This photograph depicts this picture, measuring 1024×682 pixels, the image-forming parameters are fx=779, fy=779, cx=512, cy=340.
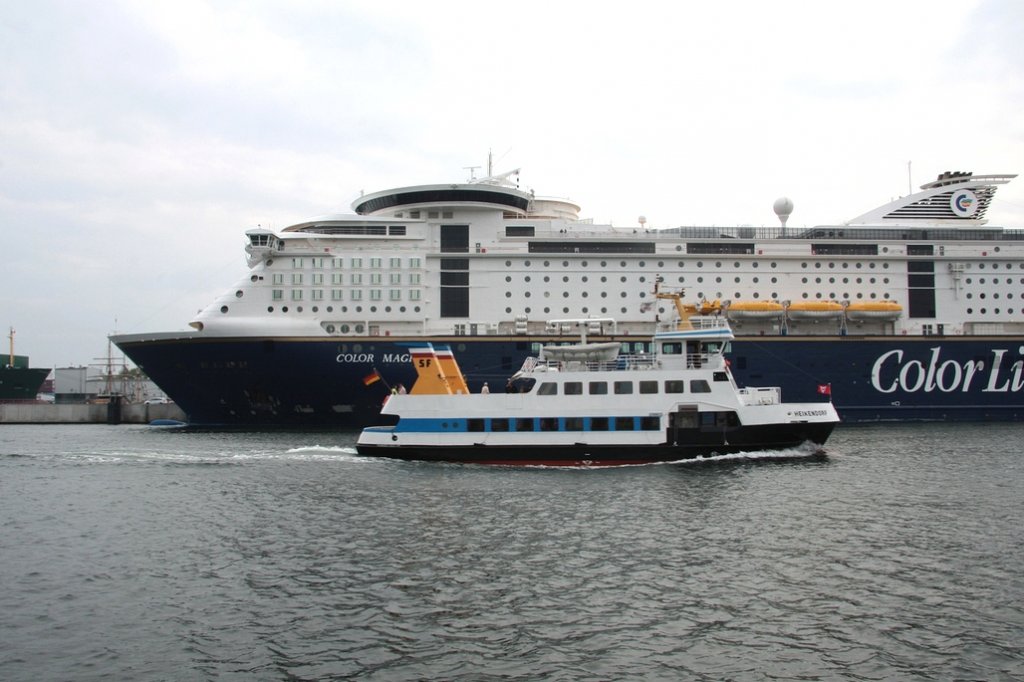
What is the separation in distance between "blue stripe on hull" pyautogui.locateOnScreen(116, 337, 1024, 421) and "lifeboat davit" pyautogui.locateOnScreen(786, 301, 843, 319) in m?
1.37

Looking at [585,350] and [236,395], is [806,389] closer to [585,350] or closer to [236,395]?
[585,350]

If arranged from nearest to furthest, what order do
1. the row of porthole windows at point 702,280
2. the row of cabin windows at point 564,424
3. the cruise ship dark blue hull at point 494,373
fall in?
the row of cabin windows at point 564,424 < the cruise ship dark blue hull at point 494,373 < the row of porthole windows at point 702,280

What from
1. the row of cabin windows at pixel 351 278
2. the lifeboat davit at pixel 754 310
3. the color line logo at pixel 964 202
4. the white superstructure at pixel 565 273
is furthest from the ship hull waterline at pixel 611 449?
the color line logo at pixel 964 202

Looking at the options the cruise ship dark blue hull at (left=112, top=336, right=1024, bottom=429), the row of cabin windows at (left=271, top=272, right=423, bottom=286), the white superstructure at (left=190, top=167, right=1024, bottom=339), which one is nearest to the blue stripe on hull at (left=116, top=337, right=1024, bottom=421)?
the cruise ship dark blue hull at (left=112, top=336, right=1024, bottom=429)

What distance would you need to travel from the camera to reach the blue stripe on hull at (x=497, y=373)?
34.0 metres

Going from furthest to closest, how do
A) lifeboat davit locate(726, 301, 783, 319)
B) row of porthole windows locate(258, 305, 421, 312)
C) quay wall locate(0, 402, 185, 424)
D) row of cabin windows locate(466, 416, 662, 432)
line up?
quay wall locate(0, 402, 185, 424) → lifeboat davit locate(726, 301, 783, 319) → row of porthole windows locate(258, 305, 421, 312) → row of cabin windows locate(466, 416, 662, 432)

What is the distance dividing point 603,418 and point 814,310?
17.0m

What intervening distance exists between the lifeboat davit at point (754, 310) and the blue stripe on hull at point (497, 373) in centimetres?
139

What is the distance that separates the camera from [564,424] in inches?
978

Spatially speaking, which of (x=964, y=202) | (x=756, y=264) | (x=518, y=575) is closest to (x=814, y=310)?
(x=756, y=264)

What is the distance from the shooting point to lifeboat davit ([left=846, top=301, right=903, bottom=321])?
123ft

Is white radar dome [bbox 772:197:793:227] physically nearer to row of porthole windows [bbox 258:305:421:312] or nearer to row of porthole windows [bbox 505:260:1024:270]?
row of porthole windows [bbox 505:260:1024:270]

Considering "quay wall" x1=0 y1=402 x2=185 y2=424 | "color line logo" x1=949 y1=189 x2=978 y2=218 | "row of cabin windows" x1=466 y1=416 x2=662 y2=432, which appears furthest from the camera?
"quay wall" x1=0 y1=402 x2=185 y2=424

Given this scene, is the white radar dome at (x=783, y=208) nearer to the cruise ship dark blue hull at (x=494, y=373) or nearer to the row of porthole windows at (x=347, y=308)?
the cruise ship dark blue hull at (x=494, y=373)
